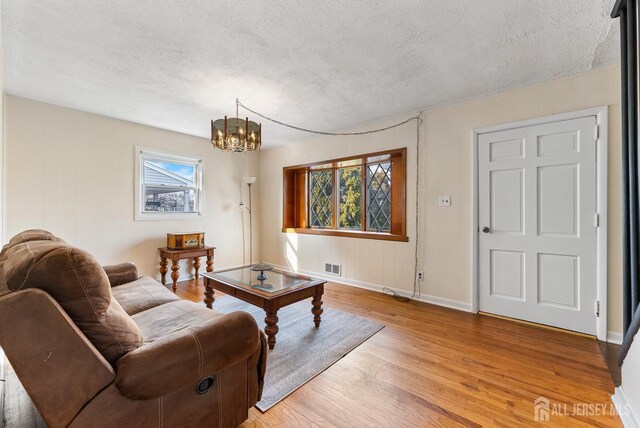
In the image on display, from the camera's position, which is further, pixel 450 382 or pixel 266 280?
pixel 266 280

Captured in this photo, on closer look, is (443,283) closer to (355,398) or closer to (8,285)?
(355,398)

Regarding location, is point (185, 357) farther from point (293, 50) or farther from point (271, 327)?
point (293, 50)

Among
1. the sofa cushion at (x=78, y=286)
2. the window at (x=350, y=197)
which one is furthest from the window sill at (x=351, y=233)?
the sofa cushion at (x=78, y=286)

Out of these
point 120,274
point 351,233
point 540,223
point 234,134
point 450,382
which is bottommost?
point 450,382

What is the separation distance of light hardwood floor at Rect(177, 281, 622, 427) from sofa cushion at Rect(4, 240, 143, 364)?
0.83 metres

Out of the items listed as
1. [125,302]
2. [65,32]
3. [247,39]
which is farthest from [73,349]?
[65,32]

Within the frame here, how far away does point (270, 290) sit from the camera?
7.61 feet

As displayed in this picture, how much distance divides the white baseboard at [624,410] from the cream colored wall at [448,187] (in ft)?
3.41

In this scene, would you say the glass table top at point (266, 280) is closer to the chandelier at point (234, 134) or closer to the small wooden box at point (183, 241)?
the chandelier at point (234, 134)

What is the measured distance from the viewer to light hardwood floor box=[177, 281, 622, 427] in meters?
1.50

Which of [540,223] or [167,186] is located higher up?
[167,186]

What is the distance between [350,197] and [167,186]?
272cm

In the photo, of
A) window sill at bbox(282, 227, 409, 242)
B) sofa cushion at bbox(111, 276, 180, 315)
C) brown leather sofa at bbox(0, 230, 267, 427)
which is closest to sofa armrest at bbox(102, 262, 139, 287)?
sofa cushion at bbox(111, 276, 180, 315)

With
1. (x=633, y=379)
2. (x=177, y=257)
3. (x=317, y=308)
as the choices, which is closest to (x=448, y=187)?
(x=317, y=308)
